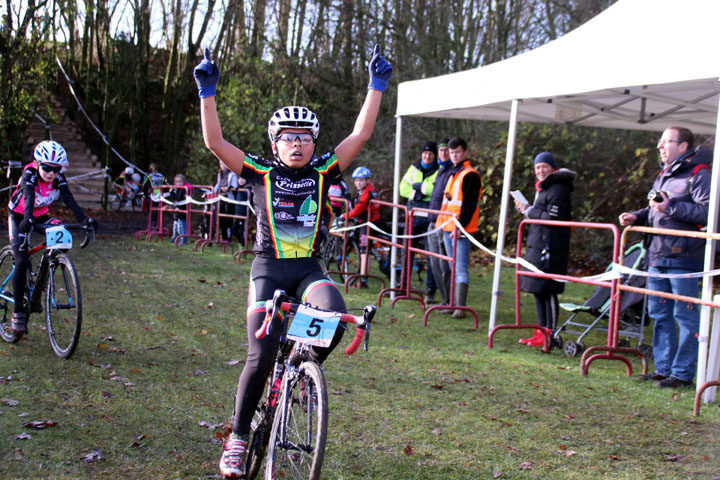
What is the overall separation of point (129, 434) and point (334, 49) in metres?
21.1

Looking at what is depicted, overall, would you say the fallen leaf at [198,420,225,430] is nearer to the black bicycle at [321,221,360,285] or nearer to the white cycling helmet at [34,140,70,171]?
the white cycling helmet at [34,140,70,171]

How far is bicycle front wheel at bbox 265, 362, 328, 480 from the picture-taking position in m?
3.50

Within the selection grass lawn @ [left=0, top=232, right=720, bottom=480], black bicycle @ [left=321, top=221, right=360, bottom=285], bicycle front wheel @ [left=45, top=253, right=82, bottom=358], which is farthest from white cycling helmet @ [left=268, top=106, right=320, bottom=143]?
black bicycle @ [left=321, top=221, right=360, bottom=285]

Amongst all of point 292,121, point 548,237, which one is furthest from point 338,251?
point 292,121

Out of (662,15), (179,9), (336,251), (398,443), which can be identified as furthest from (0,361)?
(179,9)

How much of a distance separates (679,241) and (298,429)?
4249 millimetres

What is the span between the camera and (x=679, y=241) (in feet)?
21.0

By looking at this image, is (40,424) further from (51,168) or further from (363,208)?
(363,208)

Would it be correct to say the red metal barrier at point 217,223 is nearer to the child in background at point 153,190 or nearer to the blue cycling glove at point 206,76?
the child in background at point 153,190

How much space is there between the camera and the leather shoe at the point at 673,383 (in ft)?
21.6

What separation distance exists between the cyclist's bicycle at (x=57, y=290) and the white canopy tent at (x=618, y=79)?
450 centimetres

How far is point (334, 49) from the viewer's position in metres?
24.5

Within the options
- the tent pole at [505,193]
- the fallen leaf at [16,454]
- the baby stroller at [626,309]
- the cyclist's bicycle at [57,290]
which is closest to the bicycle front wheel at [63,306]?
the cyclist's bicycle at [57,290]

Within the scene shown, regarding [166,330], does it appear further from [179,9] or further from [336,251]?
[179,9]
